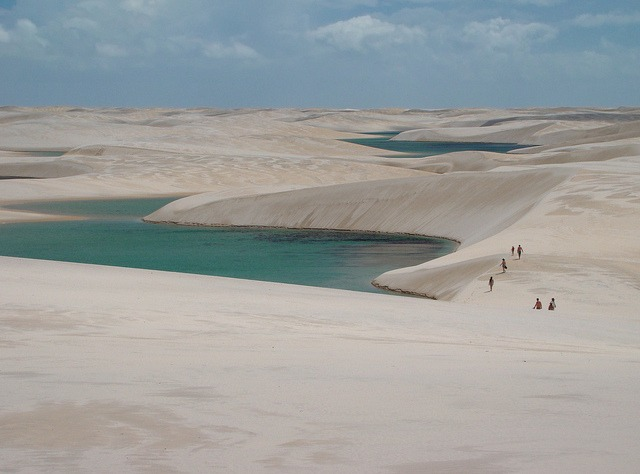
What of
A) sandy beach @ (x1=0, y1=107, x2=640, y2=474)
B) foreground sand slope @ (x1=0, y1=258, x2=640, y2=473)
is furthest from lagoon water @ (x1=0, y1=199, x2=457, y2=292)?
foreground sand slope @ (x1=0, y1=258, x2=640, y2=473)

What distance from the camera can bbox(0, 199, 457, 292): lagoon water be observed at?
27547 mm

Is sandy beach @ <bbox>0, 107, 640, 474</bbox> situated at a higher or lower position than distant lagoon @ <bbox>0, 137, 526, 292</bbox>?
lower

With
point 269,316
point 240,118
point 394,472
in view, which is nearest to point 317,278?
point 269,316

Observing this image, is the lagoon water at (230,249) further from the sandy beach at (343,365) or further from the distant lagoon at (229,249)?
the sandy beach at (343,365)

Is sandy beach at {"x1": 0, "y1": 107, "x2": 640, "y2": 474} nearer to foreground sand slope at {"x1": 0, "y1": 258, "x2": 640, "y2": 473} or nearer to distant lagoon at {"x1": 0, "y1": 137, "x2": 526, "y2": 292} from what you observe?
foreground sand slope at {"x1": 0, "y1": 258, "x2": 640, "y2": 473}

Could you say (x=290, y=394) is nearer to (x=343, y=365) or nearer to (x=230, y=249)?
(x=343, y=365)

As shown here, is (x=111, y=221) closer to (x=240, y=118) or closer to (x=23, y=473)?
(x=23, y=473)

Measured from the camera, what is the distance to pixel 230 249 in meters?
34.4

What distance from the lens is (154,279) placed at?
1742 cm

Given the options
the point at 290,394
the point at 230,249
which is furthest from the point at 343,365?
the point at 230,249

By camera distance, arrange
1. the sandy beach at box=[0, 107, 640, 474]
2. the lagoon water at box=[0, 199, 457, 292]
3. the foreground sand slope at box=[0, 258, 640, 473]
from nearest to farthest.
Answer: the foreground sand slope at box=[0, 258, 640, 473], the sandy beach at box=[0, 107, 640, 474], the lagoon water at box=[0, 199, 457, 292]

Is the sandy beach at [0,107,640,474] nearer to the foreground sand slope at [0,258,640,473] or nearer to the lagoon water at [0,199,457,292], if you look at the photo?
the foreground sand slope at [0,258,640,473]

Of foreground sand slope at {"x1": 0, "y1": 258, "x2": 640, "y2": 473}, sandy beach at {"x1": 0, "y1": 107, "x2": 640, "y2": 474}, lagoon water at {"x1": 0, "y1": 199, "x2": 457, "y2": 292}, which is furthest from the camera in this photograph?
lagoon water at {"x1": 0, "y1": 199, "x2": 457, "y2": 292}

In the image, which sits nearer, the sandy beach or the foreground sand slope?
the foreground sand slope
